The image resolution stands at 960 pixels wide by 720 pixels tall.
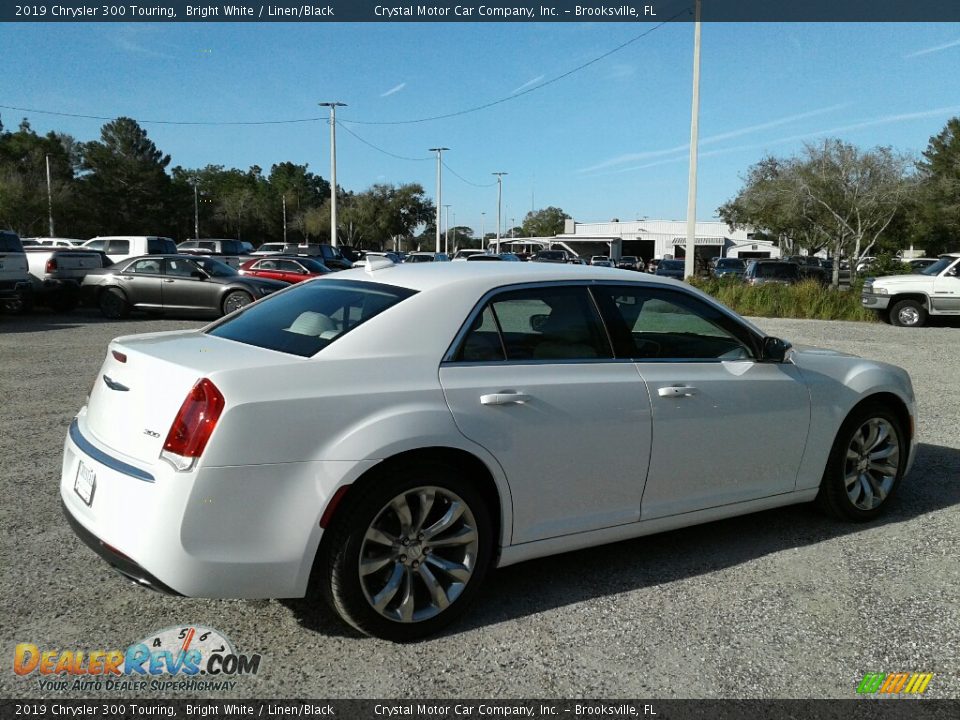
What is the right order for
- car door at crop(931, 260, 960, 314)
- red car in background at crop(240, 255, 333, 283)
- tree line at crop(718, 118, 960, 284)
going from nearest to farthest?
car door at crop(931, 260, 960, 314), red car in background at crop(240, 255, 333, 283), tree line at crop(718, 118, 960, 284)

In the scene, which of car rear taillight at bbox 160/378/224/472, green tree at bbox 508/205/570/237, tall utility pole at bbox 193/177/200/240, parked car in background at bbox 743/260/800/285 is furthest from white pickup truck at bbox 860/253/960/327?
green tree at bbox 508/205/570/237

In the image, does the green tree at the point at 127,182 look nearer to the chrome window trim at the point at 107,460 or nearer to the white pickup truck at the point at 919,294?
the white pickup truck at the point at 919,294

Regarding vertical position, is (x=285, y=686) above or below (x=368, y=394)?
below

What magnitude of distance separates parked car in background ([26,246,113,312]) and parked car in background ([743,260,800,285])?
18.8m

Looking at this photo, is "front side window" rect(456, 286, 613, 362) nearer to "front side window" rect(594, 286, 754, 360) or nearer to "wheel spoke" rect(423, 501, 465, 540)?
"front side window" rect(594, 286, 754, 360)

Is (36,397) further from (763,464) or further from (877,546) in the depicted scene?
(877,546)

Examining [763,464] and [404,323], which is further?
[763,464]

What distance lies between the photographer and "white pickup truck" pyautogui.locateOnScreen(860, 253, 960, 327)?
19141 mm

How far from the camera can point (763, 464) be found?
14.4 feet

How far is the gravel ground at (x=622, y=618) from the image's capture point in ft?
10.2

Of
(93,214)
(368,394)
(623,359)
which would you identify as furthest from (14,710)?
(93,214)

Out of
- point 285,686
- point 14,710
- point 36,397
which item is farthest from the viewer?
point 36,397

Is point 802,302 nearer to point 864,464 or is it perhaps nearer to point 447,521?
point 864,464

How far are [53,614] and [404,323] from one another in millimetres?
1980
